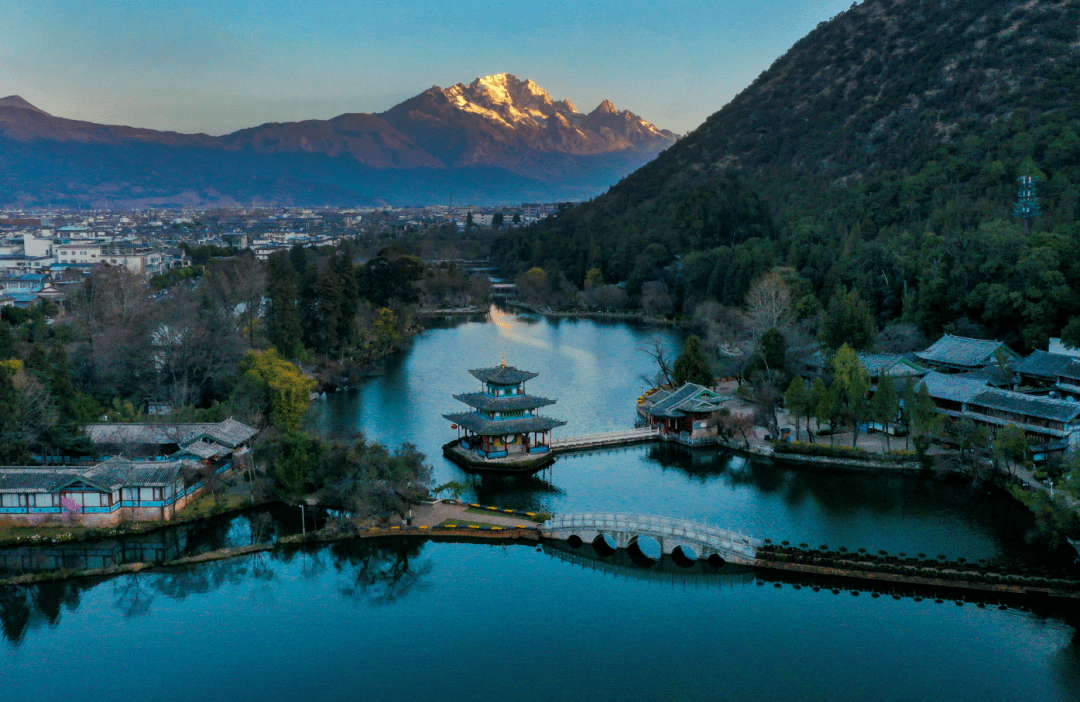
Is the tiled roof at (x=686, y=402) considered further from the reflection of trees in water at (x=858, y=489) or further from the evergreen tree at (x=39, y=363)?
the evergreen tree at (x=39, y=363)

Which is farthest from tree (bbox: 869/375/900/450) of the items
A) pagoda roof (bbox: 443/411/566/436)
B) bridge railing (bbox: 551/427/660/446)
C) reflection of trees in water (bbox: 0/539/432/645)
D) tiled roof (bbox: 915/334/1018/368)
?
reflection of trees in water (bbox: 0/539/432/645)

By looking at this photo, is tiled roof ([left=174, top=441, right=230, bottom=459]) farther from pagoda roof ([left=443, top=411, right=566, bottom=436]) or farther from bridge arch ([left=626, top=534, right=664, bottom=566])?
bridge arch ([left=626, top=534, right=664, bottom=566])

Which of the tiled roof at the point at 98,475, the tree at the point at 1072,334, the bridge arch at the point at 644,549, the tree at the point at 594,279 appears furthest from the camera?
the tree at the point at 594,279

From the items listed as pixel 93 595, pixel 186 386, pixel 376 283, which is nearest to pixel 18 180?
pixel 376 283

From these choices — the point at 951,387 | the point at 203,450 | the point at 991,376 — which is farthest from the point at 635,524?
the point at 991,376

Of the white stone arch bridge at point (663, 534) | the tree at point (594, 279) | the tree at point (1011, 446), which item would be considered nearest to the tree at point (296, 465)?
the white stone arch bridge at point (663, 534)

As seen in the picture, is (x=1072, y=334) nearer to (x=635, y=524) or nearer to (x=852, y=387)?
(x=852, y=387)

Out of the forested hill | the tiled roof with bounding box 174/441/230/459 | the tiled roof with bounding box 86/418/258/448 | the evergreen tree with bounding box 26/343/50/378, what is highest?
the forested hill
